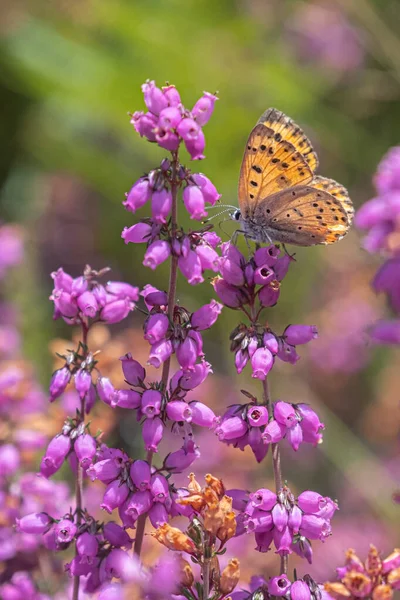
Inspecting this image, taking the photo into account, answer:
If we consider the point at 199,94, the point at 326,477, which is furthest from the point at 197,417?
A: the point at 199,94

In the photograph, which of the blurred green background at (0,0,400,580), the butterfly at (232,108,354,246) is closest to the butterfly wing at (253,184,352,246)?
the butterfly at (232,108,354,246)

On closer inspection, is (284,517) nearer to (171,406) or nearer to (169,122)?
(171,406)

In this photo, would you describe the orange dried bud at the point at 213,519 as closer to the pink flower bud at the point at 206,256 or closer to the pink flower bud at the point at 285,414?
the pink flower bud at the point at 285,414

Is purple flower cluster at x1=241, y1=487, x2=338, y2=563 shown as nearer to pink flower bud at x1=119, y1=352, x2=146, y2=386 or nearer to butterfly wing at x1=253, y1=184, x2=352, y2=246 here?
pink flower bud at x1=119, y1=352, x2=146, y2=386

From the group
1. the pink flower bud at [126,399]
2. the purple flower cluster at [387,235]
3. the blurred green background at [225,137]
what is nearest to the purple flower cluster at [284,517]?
the pink flower bud at [126,399]

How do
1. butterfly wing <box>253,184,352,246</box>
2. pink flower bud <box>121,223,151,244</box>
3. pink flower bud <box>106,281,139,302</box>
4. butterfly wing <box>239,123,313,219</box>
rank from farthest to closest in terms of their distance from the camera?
butterfly wing <box>253,184,352,246</box> < butterfly wing <box>239,123,313,219</box> < pink flower bud <box>106,281,139,302</box> < pink flower bud <box>121,223,151,244</box>

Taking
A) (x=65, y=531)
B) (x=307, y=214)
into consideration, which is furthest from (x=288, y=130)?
(x=65, y=531)
